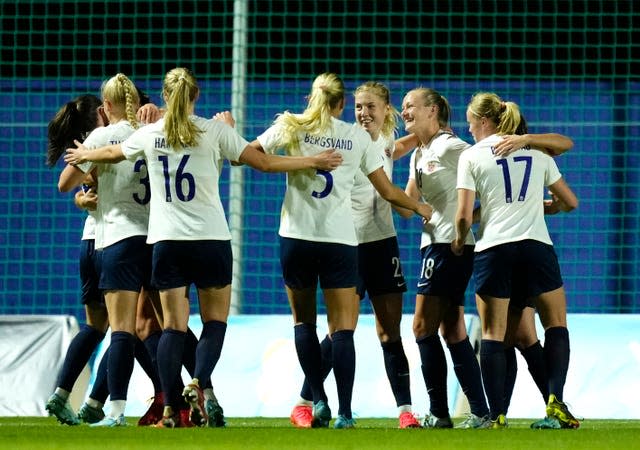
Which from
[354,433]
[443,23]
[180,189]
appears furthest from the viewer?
[443,23]

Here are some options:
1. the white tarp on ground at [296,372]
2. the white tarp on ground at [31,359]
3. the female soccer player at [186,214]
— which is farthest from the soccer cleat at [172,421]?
the white tarp on ground at [31,359]

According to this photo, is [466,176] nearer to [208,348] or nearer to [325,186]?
[325,186]

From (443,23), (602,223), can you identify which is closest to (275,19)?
(443,23)

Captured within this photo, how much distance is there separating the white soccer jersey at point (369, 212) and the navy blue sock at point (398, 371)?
0.60 m

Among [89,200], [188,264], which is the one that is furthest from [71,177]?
[188,264]

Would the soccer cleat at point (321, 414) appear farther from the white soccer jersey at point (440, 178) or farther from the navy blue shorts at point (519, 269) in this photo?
the white soccer jersey at point (440, 178)

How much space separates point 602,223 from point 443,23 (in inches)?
108

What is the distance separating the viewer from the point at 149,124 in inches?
269

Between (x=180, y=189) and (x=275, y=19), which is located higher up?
(x=275, y=19)

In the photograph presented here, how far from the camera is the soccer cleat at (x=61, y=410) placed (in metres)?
7.16

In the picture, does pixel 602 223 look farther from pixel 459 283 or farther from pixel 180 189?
pixel 180 189

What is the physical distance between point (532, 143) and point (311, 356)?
5.12ft

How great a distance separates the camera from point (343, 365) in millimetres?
6609

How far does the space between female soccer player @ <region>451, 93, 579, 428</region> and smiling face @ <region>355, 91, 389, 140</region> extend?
721mm
